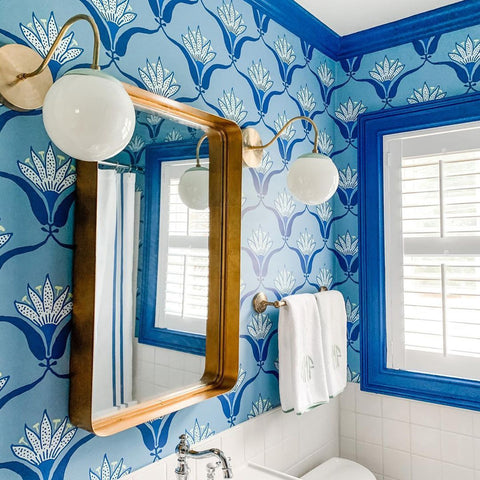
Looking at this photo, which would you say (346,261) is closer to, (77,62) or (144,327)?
(144,327)

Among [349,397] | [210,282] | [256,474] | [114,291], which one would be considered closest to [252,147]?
[210,282]

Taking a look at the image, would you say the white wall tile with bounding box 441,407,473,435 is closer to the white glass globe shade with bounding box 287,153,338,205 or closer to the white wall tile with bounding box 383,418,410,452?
the white wall tile with bounding box 383,418,410,452

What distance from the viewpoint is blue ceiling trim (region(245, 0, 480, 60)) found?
1.80 meters

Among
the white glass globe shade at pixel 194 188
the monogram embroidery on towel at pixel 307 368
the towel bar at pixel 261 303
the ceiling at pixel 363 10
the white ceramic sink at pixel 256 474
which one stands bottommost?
the white ceramic sink at pixel 256 474

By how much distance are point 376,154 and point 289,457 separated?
1325 mm

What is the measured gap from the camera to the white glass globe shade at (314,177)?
1.45m

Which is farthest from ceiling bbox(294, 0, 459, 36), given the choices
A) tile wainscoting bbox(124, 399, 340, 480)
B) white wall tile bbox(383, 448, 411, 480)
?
white wall tile bbox(383, 448, 411, 480)

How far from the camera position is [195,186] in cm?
137

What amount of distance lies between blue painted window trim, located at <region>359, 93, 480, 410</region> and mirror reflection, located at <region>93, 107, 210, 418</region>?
36.9 inches

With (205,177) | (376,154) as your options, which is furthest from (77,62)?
(376,154)

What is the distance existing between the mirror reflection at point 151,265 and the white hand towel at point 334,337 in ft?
2.01

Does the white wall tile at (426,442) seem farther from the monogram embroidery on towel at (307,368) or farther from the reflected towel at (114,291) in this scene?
the reflected towel at (114,291)

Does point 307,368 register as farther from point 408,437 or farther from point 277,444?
point 408,437

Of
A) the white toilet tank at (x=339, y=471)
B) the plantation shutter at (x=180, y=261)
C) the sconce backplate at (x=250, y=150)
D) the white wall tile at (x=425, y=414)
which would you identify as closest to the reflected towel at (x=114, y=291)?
the plantation shutter at (x=180, y=261)
